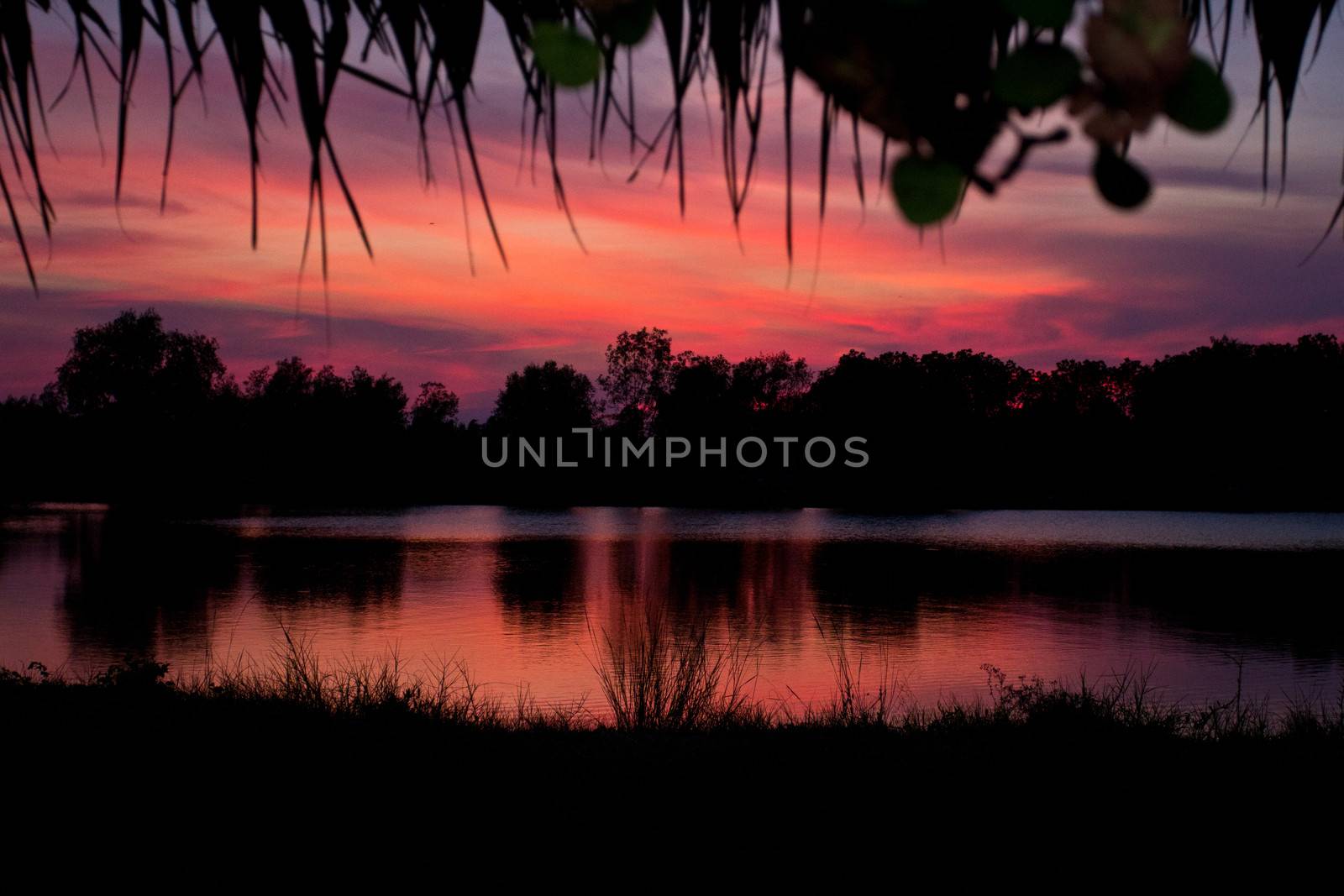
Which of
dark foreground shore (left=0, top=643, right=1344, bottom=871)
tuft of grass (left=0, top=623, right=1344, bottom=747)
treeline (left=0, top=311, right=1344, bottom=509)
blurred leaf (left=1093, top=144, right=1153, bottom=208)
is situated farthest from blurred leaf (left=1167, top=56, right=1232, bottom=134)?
treeline (left=0, top=311, right=1344, bottom=509)

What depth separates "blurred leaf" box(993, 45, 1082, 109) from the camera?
87 centimetres

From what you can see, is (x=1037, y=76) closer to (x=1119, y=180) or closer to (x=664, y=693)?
(x=1119, y=180)

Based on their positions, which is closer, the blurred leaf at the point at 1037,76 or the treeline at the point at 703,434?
the blurred leaf at the point at 1037,76

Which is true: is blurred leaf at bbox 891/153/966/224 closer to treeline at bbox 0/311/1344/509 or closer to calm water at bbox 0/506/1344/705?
calm water at bbox 0/506/1344/705

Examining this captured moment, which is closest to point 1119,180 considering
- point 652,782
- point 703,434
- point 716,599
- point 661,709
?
point 652,782

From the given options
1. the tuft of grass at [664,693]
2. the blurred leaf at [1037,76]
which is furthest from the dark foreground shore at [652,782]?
the blurred leaf at [1037,76]

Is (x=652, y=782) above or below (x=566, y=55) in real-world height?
below

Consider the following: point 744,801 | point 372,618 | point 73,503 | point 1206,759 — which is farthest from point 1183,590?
point 73,503

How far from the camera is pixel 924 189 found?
2.95ft

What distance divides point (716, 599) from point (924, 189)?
87.1 ft

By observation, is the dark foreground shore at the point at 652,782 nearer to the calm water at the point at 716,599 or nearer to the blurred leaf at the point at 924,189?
the blurred leaf at the point at 924,189

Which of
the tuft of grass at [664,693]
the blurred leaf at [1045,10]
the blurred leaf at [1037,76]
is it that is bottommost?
the tuft of grass at [664,693]

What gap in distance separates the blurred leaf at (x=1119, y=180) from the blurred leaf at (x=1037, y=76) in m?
0.05

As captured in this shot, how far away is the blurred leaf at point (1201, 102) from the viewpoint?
82 centimetres
